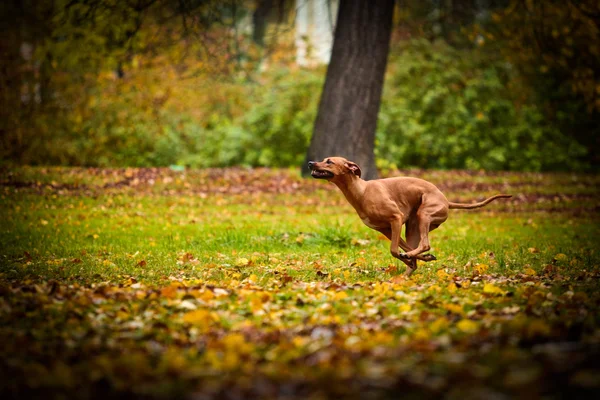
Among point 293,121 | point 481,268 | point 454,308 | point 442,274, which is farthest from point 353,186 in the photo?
point 293,121

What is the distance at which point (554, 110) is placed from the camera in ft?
67.5

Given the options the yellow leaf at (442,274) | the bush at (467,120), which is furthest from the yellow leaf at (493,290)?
the bush at (467,120)

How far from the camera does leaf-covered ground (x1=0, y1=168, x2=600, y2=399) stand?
3125mm

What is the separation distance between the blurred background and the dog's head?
983 cm

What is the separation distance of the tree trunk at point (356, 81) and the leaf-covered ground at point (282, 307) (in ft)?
9.50

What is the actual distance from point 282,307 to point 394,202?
198 centimetres

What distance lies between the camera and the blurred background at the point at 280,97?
656 inches

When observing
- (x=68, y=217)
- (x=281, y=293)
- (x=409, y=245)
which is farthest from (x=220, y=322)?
(x=68, y=217)

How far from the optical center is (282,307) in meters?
5.06

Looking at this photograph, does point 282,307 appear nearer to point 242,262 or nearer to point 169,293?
point 169,293

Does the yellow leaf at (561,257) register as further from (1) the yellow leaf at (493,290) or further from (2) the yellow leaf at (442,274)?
(1) the yellow leaf at (493,290)

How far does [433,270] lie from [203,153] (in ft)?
43.4

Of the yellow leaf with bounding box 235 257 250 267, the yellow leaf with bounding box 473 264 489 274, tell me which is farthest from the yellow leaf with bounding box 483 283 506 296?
the yellow leaf with bounding box 235 257 250 267

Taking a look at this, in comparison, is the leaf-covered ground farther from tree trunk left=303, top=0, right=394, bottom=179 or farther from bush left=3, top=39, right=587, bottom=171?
bush left=3, top=39, right=587, bottom=171
